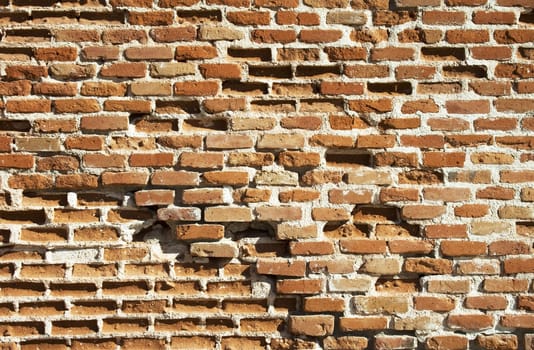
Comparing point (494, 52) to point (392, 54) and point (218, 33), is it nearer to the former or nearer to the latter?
point (392, 54)

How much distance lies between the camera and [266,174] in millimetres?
2359

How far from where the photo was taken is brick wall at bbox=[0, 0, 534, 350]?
7.68 ft

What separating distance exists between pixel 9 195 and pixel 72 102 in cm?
46

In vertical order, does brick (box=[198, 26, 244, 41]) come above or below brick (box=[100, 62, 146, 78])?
above

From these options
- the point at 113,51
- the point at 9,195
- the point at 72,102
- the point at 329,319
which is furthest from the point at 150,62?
the point at 329,319

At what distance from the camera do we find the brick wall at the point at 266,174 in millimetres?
2342

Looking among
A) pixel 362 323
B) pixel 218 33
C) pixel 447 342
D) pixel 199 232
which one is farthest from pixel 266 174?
pixel 447 342

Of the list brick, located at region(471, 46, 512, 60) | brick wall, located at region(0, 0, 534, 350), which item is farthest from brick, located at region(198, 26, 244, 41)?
brick, located at region(471, 46, 512, 60)

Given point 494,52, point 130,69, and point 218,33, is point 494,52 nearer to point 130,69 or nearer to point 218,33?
point 218,33

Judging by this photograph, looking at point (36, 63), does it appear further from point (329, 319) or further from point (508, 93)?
point (508, 93)

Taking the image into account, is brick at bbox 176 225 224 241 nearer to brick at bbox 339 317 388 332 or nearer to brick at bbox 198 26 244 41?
brick at bbox 339 317 388 332

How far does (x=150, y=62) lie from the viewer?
93.5 inches

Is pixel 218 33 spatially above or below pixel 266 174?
above

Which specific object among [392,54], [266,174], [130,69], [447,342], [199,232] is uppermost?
[392,54]
